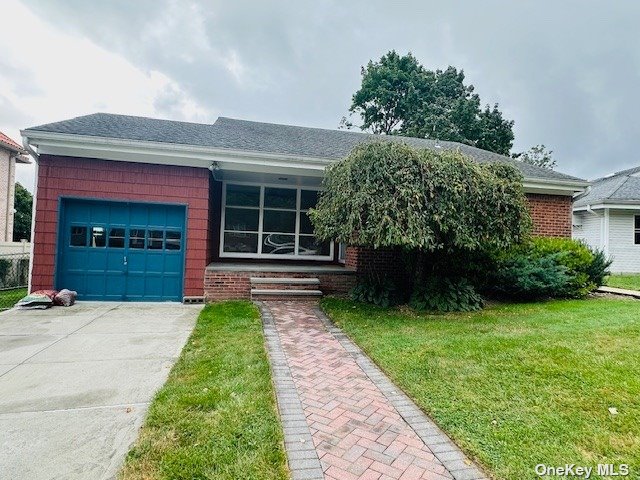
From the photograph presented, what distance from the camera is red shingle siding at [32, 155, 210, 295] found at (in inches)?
287

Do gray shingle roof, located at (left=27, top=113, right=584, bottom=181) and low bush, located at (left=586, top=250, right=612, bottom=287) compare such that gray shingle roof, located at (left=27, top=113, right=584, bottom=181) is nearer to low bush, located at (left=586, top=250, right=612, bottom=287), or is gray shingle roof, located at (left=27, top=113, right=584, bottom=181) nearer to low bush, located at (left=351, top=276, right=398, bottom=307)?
low bush, located at (left=586, top=250, right=612, bottom=287)

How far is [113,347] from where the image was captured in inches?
188

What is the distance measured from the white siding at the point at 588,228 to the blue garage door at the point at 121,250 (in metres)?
16.0

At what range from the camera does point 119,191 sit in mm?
7562

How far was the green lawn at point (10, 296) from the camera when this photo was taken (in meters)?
7.43

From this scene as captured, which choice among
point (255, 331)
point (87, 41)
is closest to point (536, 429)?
point (255, 331)

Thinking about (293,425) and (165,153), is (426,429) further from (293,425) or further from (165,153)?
(165,153)

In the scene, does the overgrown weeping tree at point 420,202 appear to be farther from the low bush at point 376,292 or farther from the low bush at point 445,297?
the low bush at point 376,292

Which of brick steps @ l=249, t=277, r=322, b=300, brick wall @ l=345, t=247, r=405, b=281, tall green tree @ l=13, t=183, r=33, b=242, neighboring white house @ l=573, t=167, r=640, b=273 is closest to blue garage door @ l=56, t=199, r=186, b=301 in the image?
brick steps @ l=249, t=277, r=322, b=300

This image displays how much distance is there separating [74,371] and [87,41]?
11.5 meters

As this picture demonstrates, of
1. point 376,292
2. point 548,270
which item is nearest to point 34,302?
point 376,292

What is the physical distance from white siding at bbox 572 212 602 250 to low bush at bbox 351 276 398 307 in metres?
11.8

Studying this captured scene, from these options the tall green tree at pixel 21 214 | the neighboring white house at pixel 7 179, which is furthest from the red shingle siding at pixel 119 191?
the tall green tree at pixel 21 214

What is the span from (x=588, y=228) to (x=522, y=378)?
604 inches
